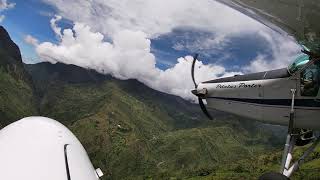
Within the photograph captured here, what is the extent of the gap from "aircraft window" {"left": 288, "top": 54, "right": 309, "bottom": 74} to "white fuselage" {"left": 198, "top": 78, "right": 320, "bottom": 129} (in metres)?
0.29

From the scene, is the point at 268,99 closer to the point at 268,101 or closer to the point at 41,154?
the point at 268,101

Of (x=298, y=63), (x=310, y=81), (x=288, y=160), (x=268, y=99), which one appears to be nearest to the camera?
(x=288, y=160)

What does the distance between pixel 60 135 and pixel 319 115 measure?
6.77 metres

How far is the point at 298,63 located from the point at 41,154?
295 inches

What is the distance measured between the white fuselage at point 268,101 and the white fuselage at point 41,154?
5.74m

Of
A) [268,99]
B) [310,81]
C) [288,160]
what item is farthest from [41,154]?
[310,81]

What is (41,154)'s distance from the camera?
7309 mm

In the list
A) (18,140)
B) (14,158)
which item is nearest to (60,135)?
(18,140)

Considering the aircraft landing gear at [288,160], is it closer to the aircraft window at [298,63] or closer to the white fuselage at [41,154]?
the aircraft window at [298,63]

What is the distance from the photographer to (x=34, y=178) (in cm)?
657

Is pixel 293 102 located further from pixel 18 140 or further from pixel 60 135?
pixel 18 140

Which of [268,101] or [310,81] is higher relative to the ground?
[310,81]

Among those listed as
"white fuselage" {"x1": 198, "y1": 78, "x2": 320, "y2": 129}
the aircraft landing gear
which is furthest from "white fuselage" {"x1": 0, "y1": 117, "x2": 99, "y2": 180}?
"white fuselage" {"x1": 198, "y1": 78, "x2": 320, "y2": 129}

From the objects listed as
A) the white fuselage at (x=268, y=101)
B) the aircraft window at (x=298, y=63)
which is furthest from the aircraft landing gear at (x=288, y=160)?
the aircraft window at (x=298, y=63)
